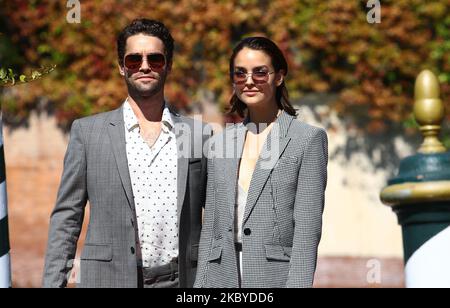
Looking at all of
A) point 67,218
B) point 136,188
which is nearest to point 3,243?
point 67,218

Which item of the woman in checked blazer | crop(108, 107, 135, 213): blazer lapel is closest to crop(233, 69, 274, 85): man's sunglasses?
the woman in checked blazer

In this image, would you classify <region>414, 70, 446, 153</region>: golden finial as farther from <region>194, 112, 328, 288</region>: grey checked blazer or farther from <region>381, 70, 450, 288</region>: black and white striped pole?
<region>194, 112, 328, 288</region>: grey checked blazer

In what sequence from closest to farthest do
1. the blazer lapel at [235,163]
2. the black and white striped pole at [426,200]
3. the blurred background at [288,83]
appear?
1. the black and white striped pole at [426,200]
2. the blazer lapel at [235,163]
3. the blurred background at [288,83]

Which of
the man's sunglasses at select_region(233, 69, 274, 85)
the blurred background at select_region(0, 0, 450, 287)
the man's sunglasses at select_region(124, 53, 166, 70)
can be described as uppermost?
the blurred background at select_region(0, 0, 450, 287)

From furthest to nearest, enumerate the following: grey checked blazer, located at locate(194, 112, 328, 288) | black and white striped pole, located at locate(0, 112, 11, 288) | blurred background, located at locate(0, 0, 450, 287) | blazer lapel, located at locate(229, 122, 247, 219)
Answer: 1. blurred background, located at locate(0, 0, 450, 287)
2. black and white striped pole, located at locate(0, 112, 11, 288)
3. blazer lapel, located at locate(229, 122, 247, 219)
4. grey checked blazer, located at locate(194, 112, 328, 288)

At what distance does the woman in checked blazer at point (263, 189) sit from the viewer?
4082mm

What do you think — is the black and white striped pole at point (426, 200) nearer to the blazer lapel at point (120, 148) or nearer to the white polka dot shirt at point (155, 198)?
the white polka dot shirt at point (155, 198)

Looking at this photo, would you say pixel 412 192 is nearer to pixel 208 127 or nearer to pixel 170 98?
pixel 208 127

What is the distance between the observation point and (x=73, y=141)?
4504mm

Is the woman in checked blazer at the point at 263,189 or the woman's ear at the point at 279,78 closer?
the woman in checked blazer at the point at 263,189

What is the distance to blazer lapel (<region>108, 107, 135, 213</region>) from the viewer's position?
4.28 meters

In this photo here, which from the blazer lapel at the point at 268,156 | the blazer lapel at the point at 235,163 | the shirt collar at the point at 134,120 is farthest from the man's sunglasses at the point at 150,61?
the blazer lapel at the point at 268,156

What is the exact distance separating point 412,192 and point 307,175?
0.47m

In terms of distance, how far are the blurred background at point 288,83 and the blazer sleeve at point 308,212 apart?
713 centimetres
